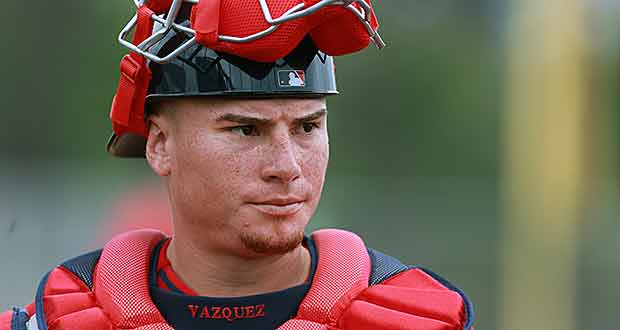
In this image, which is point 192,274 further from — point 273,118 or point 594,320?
point 594,320

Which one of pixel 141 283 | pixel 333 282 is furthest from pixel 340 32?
pixel 141 283

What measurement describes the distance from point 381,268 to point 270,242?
1.08 feet

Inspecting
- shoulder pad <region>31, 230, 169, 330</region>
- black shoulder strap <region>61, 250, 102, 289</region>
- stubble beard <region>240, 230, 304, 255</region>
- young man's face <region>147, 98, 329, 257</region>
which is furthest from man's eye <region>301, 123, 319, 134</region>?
black shoulder strap <region>61, 250, 102, 289</region>

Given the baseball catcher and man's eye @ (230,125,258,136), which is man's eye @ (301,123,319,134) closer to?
the baseball catcher

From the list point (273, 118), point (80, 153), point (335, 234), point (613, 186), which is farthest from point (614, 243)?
point (273, 118)

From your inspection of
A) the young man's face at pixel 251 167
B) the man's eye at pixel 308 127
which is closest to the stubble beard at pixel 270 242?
the young man's face at pixel 251 167

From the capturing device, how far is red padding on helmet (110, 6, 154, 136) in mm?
2012

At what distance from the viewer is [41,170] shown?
5586mm

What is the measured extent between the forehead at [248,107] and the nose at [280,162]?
5 cm

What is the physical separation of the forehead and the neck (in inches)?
12.7

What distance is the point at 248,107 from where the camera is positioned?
6.17 ft

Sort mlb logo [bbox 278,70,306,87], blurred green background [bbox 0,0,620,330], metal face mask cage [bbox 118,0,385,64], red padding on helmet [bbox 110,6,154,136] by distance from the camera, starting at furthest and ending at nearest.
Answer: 1. blurred green background [bbox 0,0,620,330]
2. red padding on helmet [bbox 110,6,154,136]
3. mlb logo [bbox 278,70,306,87]
4. metal face mask cage [bbox 118,0,385,64]

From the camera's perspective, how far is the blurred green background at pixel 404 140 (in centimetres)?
536

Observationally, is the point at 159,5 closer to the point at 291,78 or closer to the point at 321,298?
the point at 291,78
